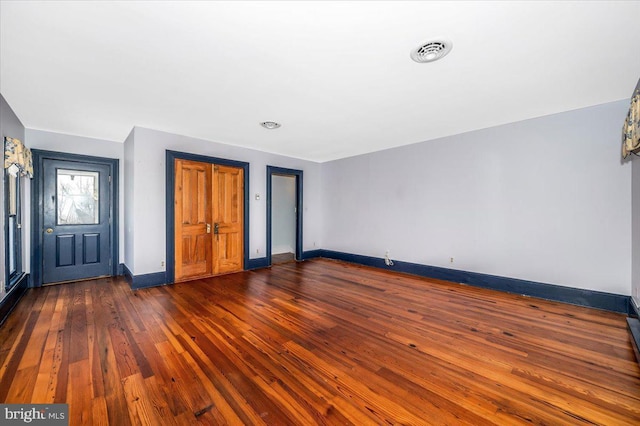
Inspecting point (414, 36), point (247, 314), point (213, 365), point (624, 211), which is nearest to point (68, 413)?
point (213, 365)

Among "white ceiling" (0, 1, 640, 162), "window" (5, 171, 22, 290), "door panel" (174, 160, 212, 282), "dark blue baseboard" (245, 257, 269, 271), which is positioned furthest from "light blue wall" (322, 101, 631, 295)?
"window" (5, 171, 22, 290)

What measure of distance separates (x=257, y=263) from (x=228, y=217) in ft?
3.95

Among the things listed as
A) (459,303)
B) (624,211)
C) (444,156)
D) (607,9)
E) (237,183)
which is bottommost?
(459,303)

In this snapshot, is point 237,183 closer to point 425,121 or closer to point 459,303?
point 425,121

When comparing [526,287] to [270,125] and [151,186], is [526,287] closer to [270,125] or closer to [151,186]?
[270,125]

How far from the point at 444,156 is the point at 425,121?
1085 mm

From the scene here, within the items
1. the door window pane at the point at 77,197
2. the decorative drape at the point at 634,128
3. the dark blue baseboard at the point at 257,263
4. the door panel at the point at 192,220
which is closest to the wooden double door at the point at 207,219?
the door panel at the point at 192,220

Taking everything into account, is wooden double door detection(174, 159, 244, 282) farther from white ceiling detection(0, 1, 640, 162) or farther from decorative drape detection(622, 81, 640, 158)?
decorative drape detection(622, 81, 640, 158)

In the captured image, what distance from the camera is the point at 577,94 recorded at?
3.00m

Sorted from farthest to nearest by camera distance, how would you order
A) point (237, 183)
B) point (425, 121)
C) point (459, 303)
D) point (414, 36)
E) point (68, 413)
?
point (237, 183), point (425, 121), point (459, 303), point (414, 36), point (68, 413)

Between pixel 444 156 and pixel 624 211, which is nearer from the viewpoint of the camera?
pixel 624 211

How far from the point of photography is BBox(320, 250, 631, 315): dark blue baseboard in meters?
3.18

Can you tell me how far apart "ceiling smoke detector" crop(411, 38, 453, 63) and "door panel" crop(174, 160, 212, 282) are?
400 centimetres

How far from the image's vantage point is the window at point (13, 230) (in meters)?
3.36
